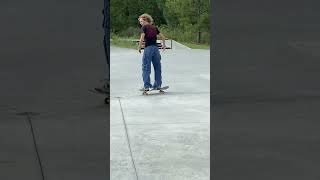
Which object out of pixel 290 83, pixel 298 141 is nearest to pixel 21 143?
pixel 298 141

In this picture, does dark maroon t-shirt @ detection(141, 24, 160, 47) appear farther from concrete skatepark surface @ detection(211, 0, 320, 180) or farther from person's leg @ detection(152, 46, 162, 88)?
concrete skatepark surface @ detection(211, 0, 320, 180)

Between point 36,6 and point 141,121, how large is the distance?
3277mm

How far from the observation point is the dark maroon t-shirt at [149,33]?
30.4 feet

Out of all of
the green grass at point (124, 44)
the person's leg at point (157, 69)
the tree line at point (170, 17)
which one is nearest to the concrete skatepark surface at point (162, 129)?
the person's leg at point (157, 69)

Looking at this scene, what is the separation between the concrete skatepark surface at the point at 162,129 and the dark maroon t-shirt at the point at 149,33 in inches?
32.5

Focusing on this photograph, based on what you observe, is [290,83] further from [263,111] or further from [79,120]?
[79,120]

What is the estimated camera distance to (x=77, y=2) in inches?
145

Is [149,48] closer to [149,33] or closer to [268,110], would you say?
[149,33]

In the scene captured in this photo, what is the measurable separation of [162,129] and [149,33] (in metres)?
3.16

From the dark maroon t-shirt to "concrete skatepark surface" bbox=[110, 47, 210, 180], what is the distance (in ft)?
2.71

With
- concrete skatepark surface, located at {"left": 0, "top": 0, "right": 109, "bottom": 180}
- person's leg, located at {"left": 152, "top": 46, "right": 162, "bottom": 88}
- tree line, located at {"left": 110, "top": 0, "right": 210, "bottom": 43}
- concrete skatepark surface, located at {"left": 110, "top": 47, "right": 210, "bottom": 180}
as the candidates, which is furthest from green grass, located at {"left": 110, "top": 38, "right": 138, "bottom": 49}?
concrete skatepark surface, located at {"left": 0, "top": 0, "right": 109, "bottom": 180}

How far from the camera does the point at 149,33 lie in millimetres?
9297

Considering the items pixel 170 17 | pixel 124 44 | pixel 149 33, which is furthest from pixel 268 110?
pixel 170 17

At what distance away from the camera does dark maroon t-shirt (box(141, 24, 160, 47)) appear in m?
9.27
